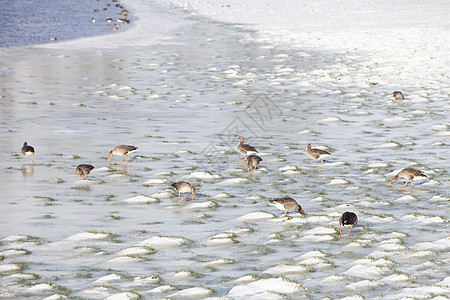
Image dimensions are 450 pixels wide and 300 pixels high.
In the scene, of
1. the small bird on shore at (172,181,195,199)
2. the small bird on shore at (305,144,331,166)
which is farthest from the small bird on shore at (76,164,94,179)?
the small bird on shore at (305,144,331,166)

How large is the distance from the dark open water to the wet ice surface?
19106mm

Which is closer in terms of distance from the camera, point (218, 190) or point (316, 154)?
point (218, 190)

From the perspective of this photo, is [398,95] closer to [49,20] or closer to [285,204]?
[285,204]

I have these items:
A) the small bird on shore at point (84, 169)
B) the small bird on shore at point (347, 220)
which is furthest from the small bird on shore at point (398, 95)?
the small bird on shore at point (347, 220)

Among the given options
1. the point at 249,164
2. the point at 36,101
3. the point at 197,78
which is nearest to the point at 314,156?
the point at 249,164

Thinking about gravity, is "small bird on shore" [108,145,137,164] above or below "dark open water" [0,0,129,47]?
above

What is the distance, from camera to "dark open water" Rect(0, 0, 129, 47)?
168 feet

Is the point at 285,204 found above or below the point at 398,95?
above

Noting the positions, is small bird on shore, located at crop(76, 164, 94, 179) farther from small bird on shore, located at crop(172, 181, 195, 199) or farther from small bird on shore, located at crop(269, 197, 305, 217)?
small bird on shore, located at crop(269, 197, 305, 217)

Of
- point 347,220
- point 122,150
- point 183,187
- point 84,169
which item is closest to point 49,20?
point 122,150

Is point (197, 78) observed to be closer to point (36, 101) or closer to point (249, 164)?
point (36, 101)

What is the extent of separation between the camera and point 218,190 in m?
16.4

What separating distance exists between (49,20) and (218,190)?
50.9 meters

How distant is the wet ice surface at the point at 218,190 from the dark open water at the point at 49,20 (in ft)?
62.7
